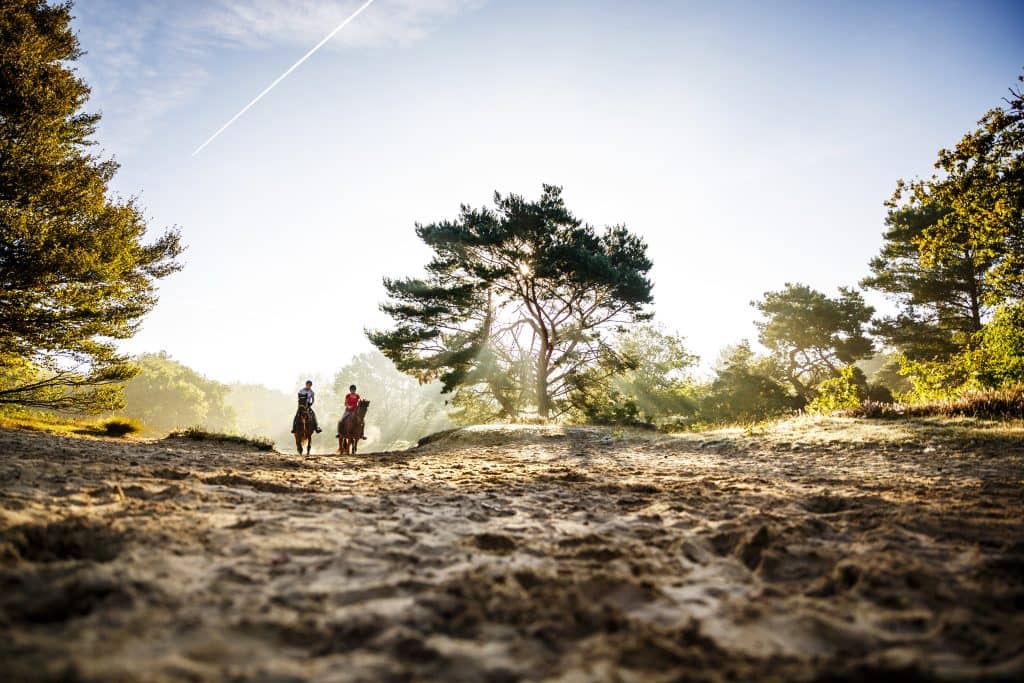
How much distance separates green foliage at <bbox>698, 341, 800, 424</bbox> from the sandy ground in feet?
78.2

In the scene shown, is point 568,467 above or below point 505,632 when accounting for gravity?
below

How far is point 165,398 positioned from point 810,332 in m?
72.3

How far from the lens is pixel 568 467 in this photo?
6.58m

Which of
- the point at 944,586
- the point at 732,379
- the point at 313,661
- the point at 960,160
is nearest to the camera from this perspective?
the point at 313,661

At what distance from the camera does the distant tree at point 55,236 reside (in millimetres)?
10875

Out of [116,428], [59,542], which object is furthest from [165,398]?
[59,542]

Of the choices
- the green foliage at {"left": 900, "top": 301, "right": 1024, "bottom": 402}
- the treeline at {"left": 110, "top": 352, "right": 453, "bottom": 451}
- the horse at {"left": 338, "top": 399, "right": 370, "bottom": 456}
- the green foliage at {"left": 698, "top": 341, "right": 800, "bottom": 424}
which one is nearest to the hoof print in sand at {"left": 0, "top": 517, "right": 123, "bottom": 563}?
the horse at {"left": 338, "top": 399, "right": 370, "bottom": 456}

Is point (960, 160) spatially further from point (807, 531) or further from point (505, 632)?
point (505, 632)

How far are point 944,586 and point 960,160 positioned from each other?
12796 millimetres

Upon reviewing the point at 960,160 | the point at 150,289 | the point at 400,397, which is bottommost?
the point at 400,397

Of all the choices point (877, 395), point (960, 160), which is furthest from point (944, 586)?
point (877, 395)

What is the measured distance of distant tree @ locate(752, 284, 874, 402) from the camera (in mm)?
26359

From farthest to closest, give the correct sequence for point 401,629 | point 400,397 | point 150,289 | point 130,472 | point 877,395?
point 400,397
point 877,395
point 150,289
point 130,472
point 401,629

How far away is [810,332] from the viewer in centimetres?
2717
